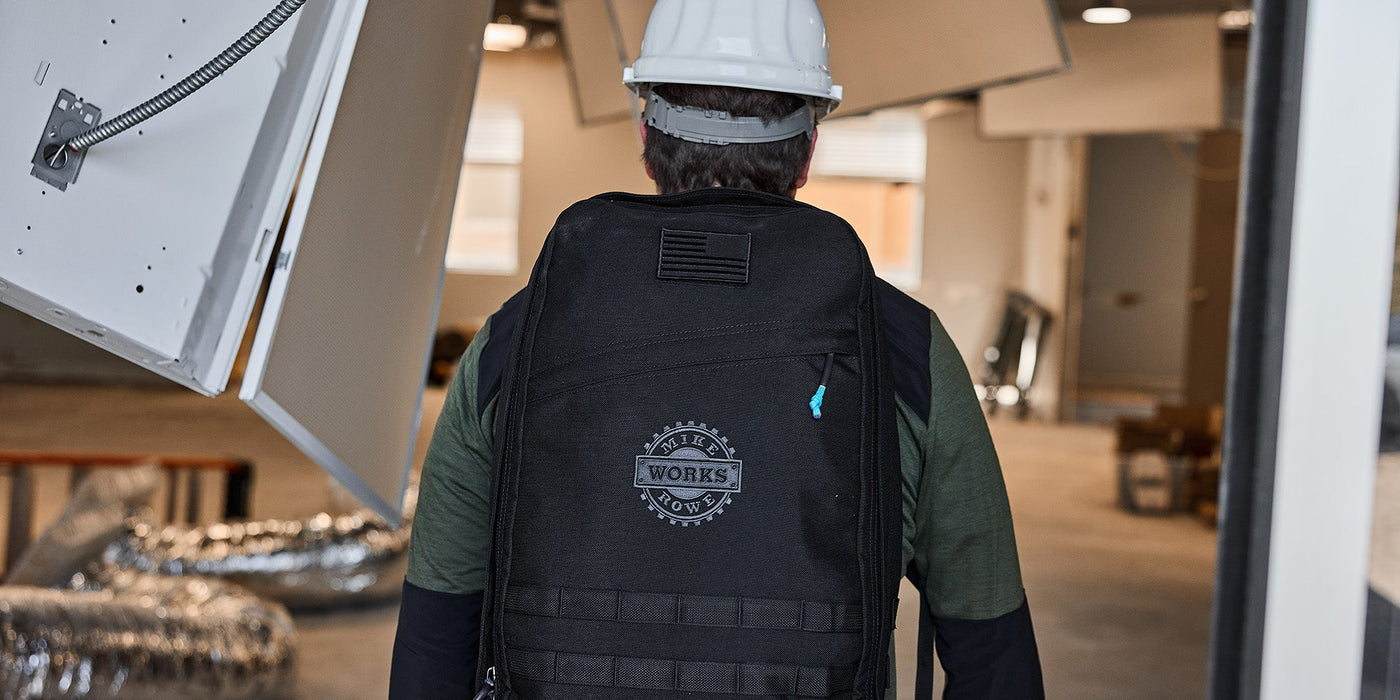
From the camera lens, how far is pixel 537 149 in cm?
1064

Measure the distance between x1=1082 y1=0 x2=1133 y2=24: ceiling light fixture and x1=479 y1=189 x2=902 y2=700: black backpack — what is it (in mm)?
4993

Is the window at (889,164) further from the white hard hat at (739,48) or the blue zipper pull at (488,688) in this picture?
the blue zipper pull at (488,688)

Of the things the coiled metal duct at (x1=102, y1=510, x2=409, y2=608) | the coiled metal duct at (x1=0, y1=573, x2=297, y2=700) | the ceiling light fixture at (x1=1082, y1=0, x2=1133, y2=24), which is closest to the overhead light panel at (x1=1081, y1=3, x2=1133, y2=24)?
the ceiling light fixture at (x1=1082, y1=0, x2=1133, y2=24)

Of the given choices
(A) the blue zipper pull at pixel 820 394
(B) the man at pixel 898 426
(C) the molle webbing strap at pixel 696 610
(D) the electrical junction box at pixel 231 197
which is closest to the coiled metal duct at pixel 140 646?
(D) the electrical junction box at pixel 231 197

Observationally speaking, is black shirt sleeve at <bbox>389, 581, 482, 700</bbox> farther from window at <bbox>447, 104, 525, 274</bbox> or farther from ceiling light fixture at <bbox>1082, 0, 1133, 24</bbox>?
window at <bbox>447, 104, 525, 274</bbox>

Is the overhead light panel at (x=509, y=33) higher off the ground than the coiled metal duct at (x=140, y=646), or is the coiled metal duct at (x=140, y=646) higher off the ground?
the overhead light panel at (x=509, y=33)

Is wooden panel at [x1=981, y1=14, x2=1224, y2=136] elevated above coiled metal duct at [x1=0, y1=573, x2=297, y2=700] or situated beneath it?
elevated above

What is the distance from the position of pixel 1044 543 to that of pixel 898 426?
462 cm

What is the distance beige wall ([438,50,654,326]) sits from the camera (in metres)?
10.6

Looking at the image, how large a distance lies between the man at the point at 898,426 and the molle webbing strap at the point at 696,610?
5.7 inches

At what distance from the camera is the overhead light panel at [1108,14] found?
5488 millimetres

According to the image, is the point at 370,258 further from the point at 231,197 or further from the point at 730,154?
the point at 730,154

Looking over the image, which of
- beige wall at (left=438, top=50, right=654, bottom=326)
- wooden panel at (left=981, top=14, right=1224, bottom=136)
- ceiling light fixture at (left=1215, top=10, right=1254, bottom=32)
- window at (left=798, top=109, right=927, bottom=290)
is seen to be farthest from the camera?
beige wall at (left=438, top=50, right=654, bottom=326)

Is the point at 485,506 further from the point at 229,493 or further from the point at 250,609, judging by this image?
the point at 229,493
